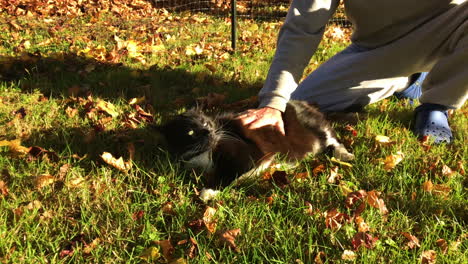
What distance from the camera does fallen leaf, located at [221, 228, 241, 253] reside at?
1.57 metres

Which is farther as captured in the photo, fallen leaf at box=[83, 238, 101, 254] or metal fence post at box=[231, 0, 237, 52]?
metal fence post at box=[231, 0, 237, 52]

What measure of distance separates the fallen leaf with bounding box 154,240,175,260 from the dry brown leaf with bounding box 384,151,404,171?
1313 millimetres

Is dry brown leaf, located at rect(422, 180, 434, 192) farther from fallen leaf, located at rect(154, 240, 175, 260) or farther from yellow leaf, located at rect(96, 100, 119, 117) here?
yellow leaf, located at rect(96, 100, 119, 117)

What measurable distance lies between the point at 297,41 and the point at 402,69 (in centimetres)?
102

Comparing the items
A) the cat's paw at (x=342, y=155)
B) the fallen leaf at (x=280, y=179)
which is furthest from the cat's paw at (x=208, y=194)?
the cat's paw at (x=342, y=155)

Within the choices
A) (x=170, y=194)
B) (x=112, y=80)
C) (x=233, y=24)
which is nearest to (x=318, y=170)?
(x=170, y=194)

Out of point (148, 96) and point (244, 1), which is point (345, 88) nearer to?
point (148, 96)

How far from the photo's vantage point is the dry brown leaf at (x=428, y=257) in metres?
1.48

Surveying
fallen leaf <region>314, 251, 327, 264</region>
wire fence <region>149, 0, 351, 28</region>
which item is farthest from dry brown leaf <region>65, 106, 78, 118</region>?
wire fence <region>149, 0, 351, 28</region>

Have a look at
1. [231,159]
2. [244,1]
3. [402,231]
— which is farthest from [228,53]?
[244,1]

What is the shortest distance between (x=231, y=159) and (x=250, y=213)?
1.11 feet

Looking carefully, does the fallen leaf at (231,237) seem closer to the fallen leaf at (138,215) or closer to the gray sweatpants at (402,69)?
the fallen leaf at (138,215)

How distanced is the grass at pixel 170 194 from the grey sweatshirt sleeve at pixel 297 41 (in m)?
0.56

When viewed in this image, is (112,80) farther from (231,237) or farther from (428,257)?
(428,257)
